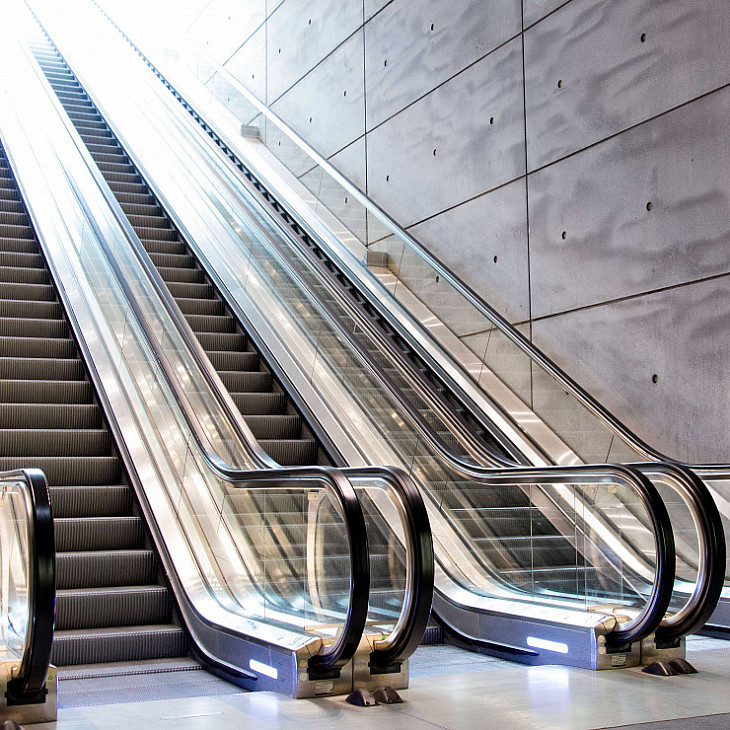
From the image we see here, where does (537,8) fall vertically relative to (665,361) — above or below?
above

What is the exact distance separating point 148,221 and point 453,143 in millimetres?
3523

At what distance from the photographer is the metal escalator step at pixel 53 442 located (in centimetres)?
652

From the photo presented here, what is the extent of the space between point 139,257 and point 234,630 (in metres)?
3.86

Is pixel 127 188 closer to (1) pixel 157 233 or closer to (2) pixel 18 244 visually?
(1) pixel 157 233

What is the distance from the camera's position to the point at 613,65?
7391mm

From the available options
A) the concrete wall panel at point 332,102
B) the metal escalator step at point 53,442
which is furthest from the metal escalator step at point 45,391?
the concrete wall panel at point 332,102

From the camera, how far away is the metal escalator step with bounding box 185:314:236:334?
8.77 metres

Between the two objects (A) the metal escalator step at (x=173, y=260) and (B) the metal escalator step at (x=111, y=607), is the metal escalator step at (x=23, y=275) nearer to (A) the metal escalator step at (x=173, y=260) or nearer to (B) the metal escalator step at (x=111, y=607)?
(A) the metal escalator step at (x=173, y=260)

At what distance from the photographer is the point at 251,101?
41.9 ft

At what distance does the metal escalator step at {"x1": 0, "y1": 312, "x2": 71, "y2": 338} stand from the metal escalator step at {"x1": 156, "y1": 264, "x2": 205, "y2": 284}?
131cm

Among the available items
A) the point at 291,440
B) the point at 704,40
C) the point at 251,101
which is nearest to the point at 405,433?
the point at 291,440

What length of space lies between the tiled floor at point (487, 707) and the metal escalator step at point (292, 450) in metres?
2.71

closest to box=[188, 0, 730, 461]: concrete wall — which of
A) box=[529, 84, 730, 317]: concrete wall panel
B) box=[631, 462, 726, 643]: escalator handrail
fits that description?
box=[529, 84, 730, 317]: concrete wall panel

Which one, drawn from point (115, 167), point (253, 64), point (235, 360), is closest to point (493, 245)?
point (235, 360)
